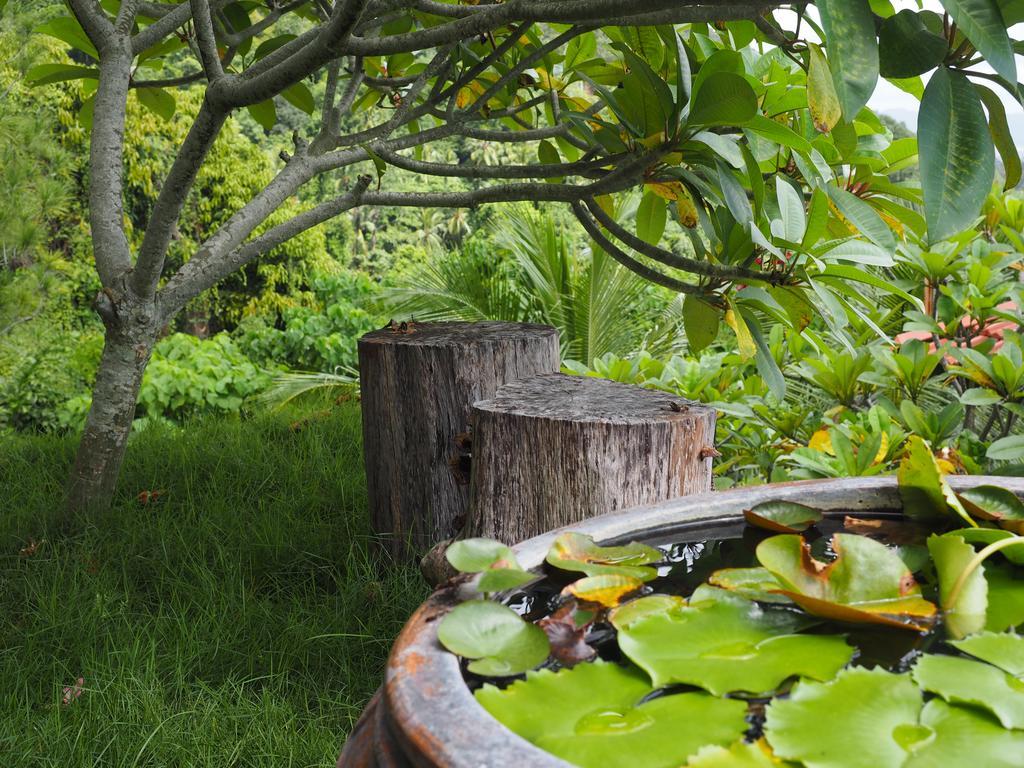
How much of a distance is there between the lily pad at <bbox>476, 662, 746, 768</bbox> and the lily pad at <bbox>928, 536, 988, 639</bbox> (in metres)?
0.23

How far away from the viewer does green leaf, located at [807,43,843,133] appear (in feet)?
3.99

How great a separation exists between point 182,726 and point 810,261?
56.9 inches

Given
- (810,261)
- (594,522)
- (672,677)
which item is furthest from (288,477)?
(672,677)

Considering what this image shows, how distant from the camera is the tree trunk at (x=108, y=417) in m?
2.26

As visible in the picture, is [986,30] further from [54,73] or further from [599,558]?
[54,73]

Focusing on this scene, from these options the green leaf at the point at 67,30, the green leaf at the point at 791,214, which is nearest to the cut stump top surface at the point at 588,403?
the green leaf at the point at 791,214

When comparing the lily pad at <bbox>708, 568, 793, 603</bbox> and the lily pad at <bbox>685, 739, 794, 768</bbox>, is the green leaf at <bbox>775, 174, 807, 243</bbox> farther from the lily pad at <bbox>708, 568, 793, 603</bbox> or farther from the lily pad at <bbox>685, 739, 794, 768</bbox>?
the lily pad at <bbox>685, 739, 794, 768</bbox>

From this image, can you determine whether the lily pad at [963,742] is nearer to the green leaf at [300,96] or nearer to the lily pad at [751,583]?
the lily pad at [751,583]

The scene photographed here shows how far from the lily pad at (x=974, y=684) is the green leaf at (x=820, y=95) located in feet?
2.81

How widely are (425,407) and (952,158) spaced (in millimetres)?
1417

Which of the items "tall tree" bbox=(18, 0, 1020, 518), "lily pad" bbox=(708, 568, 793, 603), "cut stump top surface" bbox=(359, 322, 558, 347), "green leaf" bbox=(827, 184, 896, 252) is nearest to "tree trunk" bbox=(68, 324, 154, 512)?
"tall tree" bbox=(18, 0, 1020, 518)

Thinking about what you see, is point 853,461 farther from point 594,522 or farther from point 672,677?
point 672,677

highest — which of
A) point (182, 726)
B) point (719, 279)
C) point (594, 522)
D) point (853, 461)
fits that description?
point (719, 279)

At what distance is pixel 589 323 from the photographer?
16.5 feet
